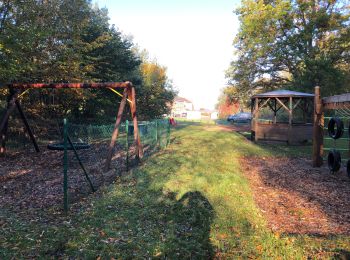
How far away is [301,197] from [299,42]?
22093 mm

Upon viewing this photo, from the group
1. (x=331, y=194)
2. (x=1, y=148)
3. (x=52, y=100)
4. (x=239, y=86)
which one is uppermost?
(x=239, y=86)

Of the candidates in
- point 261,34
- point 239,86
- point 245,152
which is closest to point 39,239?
point 245,152

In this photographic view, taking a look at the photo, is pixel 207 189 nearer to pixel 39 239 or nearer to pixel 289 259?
pixel 289 259

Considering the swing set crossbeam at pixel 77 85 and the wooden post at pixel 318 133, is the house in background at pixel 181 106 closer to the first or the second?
the wooden post at pixel 318 133

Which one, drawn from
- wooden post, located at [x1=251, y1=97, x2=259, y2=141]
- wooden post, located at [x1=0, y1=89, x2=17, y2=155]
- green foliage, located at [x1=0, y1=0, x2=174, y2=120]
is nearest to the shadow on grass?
wooden post, located at [x1=0, y1=89, x2=17, y2=155]

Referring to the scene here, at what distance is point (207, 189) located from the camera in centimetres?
706

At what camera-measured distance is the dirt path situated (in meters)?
5.38

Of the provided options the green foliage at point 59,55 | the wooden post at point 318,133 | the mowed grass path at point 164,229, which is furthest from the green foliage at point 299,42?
the mowed grass path at point 164,229

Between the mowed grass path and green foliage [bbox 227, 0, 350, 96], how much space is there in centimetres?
1913

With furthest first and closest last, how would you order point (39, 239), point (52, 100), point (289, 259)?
point (52, 100) < point (39, 239) < point (289, 259)

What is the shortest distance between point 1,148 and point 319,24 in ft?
80.9

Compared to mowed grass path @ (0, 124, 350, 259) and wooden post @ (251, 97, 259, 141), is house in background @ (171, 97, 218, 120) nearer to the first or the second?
wooden post @ (251, 97, 259, 141)

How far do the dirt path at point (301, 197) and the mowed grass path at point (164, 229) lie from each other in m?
0.39

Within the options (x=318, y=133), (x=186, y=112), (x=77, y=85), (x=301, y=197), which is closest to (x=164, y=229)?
(x=301, y=197)
